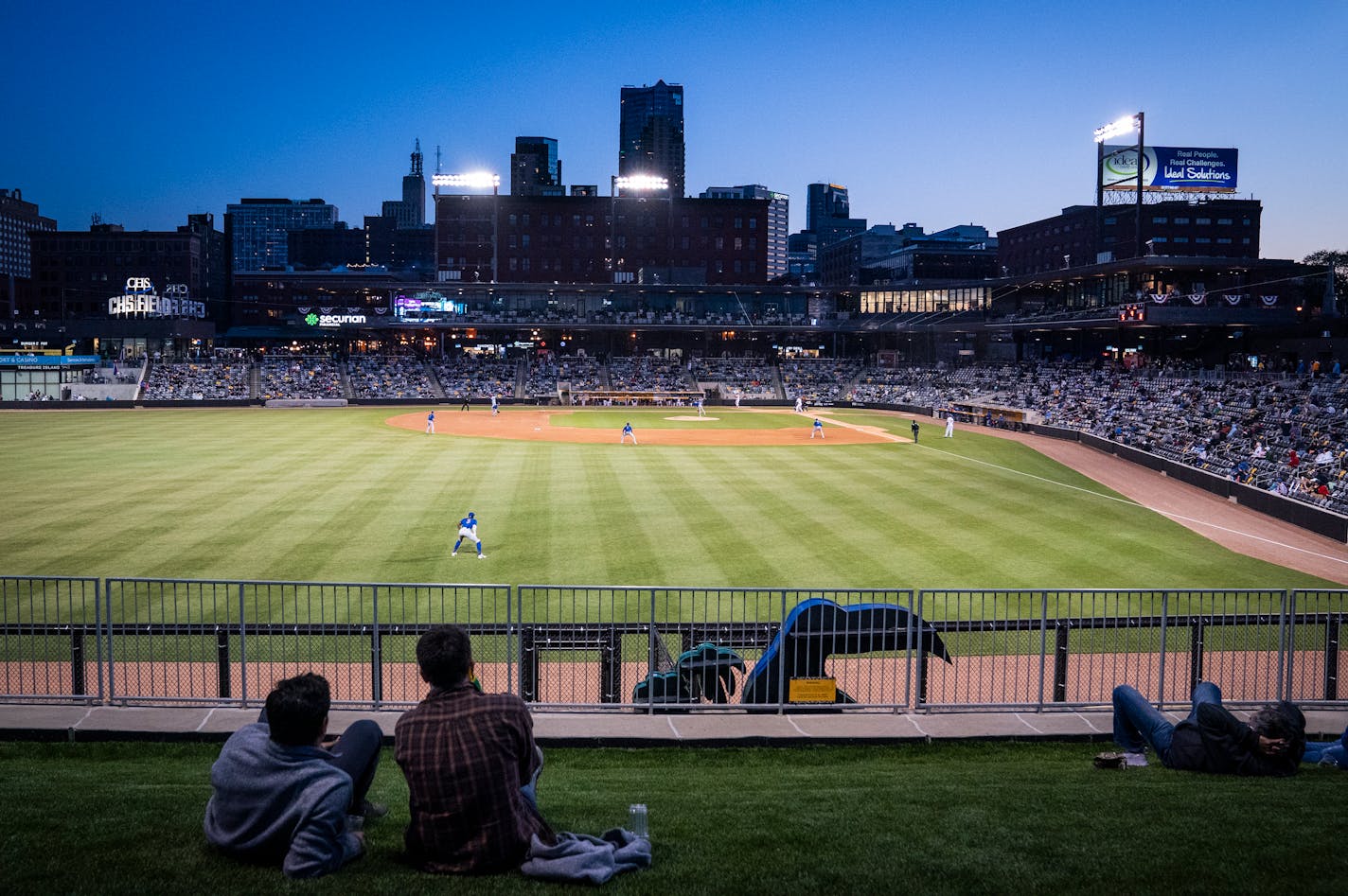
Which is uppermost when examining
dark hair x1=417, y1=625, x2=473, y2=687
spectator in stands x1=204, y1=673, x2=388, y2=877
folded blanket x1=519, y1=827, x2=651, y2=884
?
dark hair x1=417, y1=625, x2=473, y2=687

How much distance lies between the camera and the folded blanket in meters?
5.46

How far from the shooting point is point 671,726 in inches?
396

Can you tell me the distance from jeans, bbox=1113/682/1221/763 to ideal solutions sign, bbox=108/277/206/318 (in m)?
109

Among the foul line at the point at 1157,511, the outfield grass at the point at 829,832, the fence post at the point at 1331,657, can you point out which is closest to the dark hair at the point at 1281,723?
the outfield grass at the point at 829,832

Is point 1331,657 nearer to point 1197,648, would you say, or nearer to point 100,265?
point 1197,648

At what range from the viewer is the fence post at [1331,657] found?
12078 millimetres

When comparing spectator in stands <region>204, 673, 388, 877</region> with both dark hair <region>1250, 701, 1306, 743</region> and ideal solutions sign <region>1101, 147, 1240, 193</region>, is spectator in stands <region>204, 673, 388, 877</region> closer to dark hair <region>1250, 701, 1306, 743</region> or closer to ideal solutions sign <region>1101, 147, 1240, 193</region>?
dark hair <region>1250, 701, 1306, 743</region>

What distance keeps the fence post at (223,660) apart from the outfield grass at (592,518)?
740 cm

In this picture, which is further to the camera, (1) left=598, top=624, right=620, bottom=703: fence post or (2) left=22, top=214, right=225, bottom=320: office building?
(2) left=22, top=214, right=225, bottom=320: office building

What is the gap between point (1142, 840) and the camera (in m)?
6.18

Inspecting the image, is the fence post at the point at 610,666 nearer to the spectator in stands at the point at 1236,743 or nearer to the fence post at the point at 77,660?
the spectator in stands at the point at 1236,743

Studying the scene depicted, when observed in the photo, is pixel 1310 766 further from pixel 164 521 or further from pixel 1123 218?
pixel 1123 218

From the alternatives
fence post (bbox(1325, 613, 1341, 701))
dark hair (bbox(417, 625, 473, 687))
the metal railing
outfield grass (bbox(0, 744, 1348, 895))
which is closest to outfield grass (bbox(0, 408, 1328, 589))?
the metal railing

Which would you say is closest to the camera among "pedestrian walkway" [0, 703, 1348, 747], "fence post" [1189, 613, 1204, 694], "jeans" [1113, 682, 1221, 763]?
"jeans" [1113, 682, 1221, 763]
